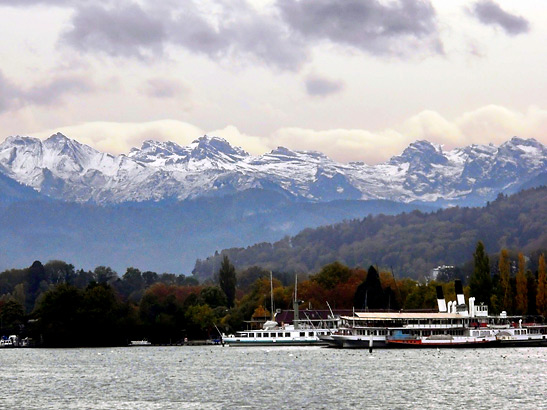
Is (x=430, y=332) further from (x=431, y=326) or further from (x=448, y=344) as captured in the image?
(x=448, y=344)

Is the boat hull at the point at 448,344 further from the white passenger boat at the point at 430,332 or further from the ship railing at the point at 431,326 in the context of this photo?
the ship railing at the point at 431,326

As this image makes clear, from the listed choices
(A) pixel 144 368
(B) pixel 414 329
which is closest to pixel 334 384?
(A) pixel 144 368

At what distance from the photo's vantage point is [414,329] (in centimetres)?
19400

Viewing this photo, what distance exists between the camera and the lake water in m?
102

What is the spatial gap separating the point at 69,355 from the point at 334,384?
78.3 metres

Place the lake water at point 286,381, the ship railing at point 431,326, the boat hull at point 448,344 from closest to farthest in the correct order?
the lake water at point 286,381
the boat hull at point 448,344
the ship railing at point 431,326

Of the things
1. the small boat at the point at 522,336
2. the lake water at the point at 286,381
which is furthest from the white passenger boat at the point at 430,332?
the lake water at the point at 286,381

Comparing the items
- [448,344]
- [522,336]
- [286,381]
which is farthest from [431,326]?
[286,381]

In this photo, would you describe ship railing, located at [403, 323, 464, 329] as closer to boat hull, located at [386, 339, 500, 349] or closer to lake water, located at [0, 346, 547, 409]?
boat hull, located at [386, 339, 500, 349]

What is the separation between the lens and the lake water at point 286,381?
102 metres

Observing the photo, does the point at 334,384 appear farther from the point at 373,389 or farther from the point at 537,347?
the point at 537,347

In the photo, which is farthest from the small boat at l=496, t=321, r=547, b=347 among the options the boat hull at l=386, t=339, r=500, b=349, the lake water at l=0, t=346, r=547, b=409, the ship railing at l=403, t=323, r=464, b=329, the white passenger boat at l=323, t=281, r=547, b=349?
the lake water at l=0, t=346, r=547, b=409

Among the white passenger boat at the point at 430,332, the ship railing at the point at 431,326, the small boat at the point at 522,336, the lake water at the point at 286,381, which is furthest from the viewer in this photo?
the ship railing at the point at 431,326

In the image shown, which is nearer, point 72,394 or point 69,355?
point 72,394
